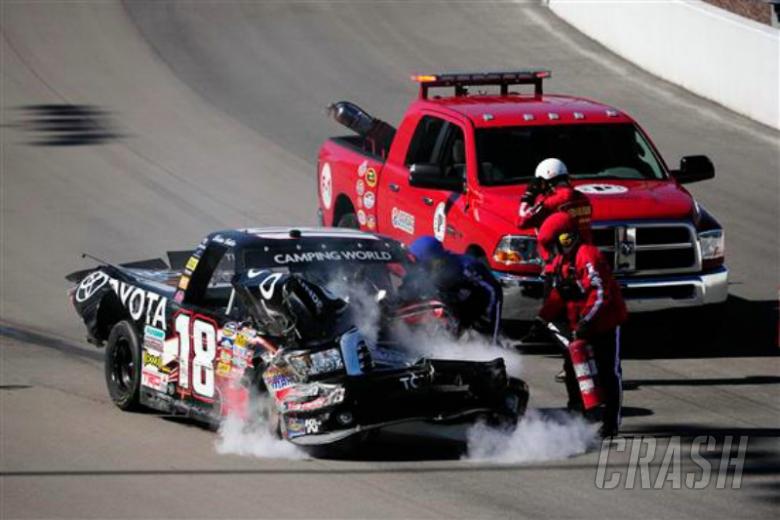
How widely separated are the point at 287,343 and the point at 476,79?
20.3 feet

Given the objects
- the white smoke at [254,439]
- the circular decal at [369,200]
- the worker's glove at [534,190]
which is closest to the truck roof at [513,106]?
the circular decal at [369,200]

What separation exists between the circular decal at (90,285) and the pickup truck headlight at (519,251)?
327 cm

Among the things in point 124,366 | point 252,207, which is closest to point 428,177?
point 124,366

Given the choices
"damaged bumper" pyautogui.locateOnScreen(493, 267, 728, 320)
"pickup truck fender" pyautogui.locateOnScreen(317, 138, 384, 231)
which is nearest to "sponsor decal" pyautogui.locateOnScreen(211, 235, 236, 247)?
"damaged bumper" pyautogui.locateOnScreen(493, 267, 728, 320)

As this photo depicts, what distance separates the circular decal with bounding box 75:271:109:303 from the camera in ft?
40.8

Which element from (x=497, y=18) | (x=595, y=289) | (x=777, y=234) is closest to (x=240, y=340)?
(x=595, y=289)

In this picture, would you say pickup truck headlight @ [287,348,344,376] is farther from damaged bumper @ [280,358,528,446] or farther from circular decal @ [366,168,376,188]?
circular decal @ [366,168,376,188]

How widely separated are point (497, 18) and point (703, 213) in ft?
48.4

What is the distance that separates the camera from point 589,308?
1080cm

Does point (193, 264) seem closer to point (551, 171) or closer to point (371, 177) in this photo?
point (551, 171)

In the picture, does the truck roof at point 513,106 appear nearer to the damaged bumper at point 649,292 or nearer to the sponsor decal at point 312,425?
the damaged bumper at point 649,292

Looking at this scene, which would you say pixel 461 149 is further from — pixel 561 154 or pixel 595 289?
pixel 595 289

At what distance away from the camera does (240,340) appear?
415 inches

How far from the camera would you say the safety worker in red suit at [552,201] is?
12.1 meters
